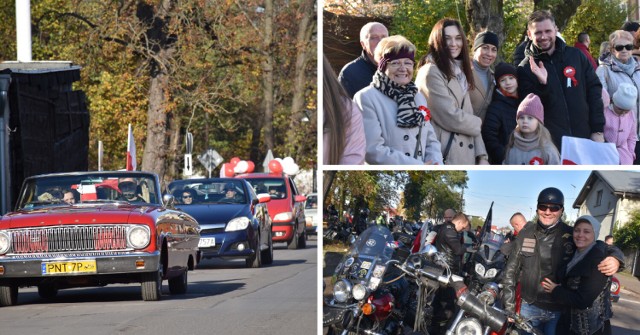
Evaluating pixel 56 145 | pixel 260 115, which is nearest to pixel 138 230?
pixel 56 145

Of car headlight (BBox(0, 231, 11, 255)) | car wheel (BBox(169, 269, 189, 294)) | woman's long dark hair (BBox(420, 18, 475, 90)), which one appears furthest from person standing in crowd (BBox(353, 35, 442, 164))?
car wheel (BBox(169, 269, 189, 294))

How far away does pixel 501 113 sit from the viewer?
8.66m

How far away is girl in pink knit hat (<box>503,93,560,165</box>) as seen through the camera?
8.27 meters

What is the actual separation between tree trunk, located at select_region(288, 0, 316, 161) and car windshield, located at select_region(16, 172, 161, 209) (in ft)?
110

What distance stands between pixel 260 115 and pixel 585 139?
5579 cm

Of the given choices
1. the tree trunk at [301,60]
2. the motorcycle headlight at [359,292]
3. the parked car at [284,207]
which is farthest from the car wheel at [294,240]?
the motorcycle headlight at [359,292]

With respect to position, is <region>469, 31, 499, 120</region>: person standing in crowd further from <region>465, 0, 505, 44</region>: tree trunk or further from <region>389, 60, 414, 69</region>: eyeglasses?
<region>389, 60, 414, 69</region>: eyeglasses

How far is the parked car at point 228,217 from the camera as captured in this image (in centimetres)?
2094

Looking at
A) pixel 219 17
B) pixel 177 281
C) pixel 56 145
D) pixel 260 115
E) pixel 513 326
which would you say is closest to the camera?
pixel 513 326

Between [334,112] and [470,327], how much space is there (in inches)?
55.1

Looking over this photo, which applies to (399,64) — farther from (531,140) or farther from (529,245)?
(529,245)

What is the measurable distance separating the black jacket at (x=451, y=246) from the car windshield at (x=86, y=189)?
344 inches

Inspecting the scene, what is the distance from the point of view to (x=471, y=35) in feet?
28.8

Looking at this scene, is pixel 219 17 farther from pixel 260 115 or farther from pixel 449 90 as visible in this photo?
pixel 449 90
